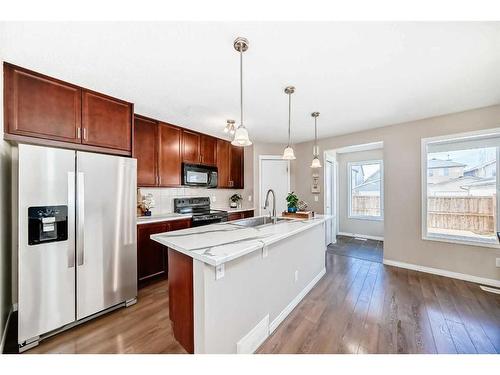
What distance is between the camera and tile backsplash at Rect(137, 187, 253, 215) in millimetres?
3424

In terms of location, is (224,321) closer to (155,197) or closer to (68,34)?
(68,34)

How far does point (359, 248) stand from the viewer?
4.54m

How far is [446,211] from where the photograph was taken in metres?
3.20

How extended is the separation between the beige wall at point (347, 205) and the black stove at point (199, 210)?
12.3 ft

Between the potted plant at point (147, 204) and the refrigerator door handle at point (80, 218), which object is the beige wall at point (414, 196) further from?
the refrigerator door handle at point (80, 218)

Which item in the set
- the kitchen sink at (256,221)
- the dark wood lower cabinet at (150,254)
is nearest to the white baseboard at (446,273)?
the kitchen sink at (256,221)

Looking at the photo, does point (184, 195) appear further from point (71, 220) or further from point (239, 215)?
point (71, 220)

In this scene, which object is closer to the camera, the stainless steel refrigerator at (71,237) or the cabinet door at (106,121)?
the stainless steel refrigerator at (71,237)

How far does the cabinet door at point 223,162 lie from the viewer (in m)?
4.30

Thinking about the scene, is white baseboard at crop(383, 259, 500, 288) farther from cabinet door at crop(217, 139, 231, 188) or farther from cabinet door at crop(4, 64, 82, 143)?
cabinet door at crop(4, 64, 82, 143)

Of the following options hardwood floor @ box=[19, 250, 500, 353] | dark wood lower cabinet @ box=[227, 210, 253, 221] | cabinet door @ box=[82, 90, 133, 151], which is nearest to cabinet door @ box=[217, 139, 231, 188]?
dark wood lower cabinet @ box=[227, 210, 253, 221]

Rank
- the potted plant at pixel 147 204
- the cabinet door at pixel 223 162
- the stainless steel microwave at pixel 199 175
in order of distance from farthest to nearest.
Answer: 1. the cabinet door at pixel 223 162
2. the stainless steel microwave at pixel 199 175
3. the potted plant at pixel 147 204
